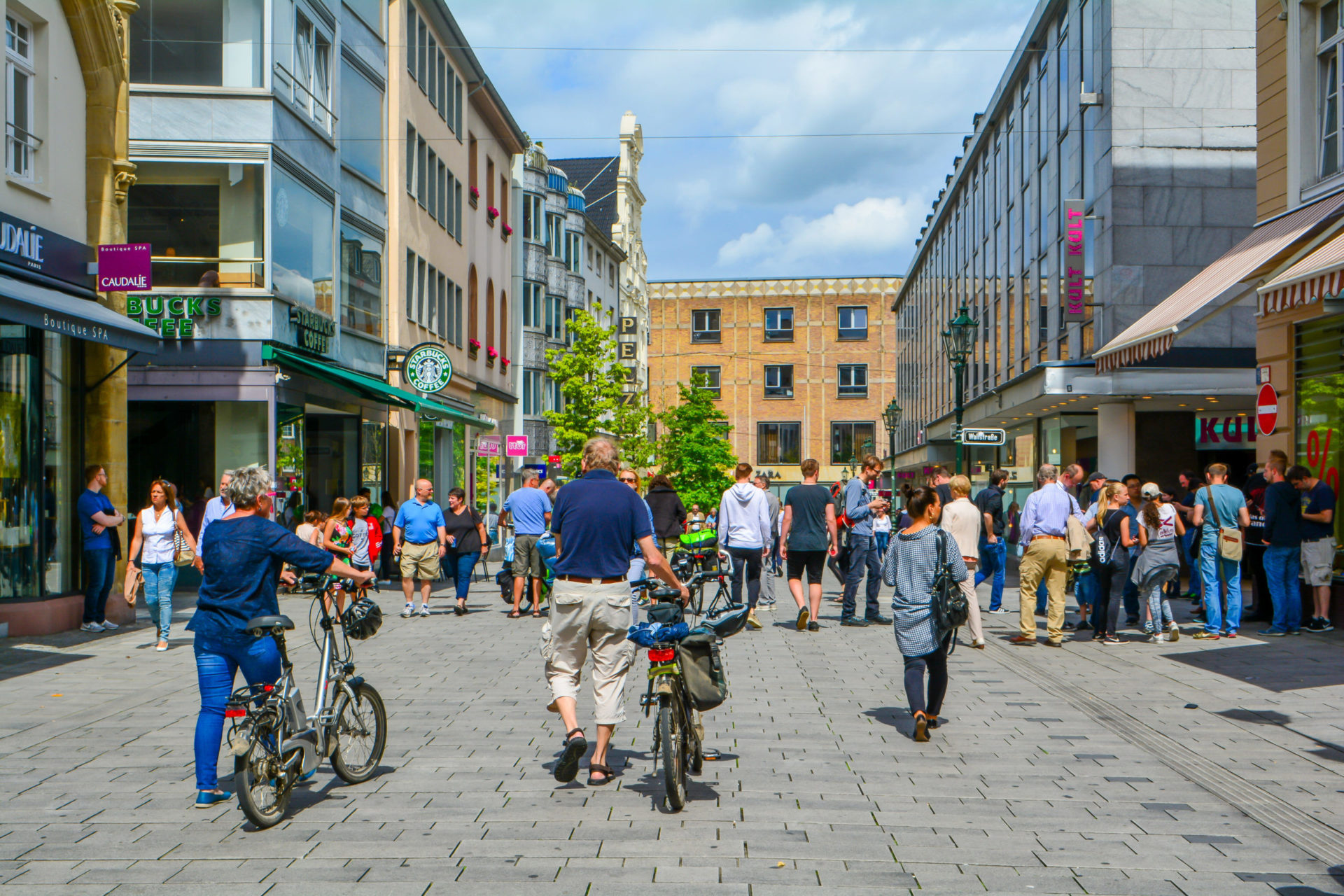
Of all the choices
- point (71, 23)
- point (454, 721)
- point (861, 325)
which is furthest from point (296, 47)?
point (861, 325)

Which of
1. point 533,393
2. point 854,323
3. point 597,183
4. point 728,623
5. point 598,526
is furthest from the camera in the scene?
point 854,323

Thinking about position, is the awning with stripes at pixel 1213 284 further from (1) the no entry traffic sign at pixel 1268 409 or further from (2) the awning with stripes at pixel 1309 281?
(1) the no entry traffic sign at pixel 1268 409

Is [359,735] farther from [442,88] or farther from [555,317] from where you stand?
[555,317]

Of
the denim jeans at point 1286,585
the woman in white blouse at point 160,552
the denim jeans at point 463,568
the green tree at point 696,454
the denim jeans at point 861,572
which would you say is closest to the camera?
the woman in white blouse at point 160,552

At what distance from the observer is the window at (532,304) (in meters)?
49.9

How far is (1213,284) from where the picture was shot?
43.4 feet

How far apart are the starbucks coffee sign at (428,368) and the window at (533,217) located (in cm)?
2443

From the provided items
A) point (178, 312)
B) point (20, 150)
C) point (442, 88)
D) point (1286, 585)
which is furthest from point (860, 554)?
point (442, 88)

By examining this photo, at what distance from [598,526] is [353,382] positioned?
50.0ft

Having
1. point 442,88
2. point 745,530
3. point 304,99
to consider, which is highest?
point 442,88

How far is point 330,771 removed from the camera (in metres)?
7.15

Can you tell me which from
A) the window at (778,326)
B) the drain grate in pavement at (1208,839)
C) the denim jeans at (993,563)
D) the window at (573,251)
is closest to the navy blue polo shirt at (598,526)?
the drain grate in pavement at (1208,839)

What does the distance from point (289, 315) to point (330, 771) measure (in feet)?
48.3

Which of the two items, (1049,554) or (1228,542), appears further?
(1228,542)
